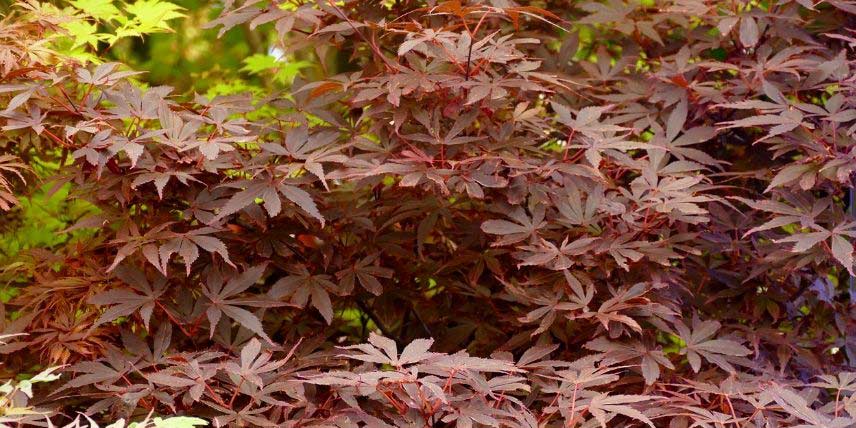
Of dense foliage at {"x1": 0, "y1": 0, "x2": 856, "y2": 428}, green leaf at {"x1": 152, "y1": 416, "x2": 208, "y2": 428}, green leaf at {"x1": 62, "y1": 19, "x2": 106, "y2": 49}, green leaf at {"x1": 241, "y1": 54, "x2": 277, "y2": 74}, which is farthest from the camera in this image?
green leaf at {"x1": 241, "y1": 54, "x2": 277, "y2": 74}

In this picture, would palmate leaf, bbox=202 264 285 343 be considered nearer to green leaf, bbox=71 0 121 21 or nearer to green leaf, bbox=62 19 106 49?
green leaf, bbox=62 19 106 49

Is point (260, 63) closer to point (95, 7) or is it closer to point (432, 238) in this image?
point (95, 7)

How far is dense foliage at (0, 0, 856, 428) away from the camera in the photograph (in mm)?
2193

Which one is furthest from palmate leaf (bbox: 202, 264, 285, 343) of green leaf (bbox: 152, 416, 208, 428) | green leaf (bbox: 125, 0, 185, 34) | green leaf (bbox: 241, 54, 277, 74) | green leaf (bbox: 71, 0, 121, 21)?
green leaf (bbox: 241, 54, 277, 74)

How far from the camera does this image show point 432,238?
9.65 feet

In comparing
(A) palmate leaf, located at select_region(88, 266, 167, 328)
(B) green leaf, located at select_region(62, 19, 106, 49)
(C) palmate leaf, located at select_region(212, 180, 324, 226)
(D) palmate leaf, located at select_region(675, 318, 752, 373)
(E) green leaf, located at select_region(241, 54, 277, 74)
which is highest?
(B) green leaf, located at select_region(62, 19, 106, 49)

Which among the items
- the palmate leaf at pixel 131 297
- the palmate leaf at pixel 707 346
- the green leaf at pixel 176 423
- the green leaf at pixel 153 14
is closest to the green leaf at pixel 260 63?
the green leaf at pixel 153 14

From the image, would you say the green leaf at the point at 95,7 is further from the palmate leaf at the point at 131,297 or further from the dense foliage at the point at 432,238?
the palmate leaf at the point at 131,297

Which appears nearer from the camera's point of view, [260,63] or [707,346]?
[707,346]

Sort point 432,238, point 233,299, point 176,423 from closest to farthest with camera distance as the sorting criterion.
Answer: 1. point 176,423
2. point 233,299
3. point 432,238

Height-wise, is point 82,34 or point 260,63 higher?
point 82,34

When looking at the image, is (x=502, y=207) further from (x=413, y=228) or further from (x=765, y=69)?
(x=765, y=69)

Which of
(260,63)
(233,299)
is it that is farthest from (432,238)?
(260,63)

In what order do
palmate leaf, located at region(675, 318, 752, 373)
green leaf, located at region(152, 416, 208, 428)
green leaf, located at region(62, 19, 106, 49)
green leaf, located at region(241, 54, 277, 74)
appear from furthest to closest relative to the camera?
green leaf, located at region(241, 54, 277, 74) < green leaf, located at region(62, 19, 106, 49) < palmate leaf, located at region(675, 318, 752, 373) < green leaf, located at region(152, 416, 208, 428)
